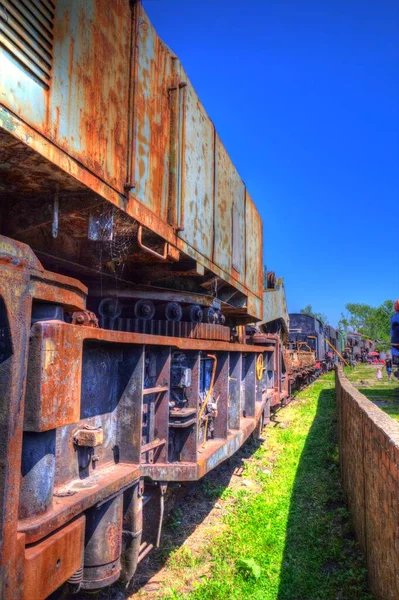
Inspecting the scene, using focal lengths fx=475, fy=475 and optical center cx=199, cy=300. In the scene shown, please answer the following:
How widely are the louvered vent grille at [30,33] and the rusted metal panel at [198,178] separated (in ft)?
6.10

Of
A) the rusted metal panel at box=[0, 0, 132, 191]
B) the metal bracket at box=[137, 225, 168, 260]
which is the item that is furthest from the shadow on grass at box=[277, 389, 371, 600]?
the rusted metal panel at box=[0, 0, 132, 191]

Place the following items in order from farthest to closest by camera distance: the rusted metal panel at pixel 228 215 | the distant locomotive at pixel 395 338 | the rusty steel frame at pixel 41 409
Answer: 1. the distant locomotive at pixel 395 338
2. the rusted metal panel at pixel 228 215
3. the rusty steel frame at pixel 41 409

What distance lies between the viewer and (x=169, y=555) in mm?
3961

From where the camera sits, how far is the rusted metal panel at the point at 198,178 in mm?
4234

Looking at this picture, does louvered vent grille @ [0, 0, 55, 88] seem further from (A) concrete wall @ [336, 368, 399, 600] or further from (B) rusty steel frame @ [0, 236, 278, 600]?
(A) concrete wall @ [336, 368, 399, 600]

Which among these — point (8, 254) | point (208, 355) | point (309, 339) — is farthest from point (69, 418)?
point (309, 339)

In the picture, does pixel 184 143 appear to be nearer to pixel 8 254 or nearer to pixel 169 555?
pixel 8 254

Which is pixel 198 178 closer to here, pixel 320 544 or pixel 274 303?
pixel 320 544

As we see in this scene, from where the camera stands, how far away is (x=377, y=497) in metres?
3.27

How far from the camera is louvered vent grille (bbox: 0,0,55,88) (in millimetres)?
2061

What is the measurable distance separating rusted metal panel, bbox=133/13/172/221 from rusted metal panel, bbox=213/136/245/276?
4.70ft

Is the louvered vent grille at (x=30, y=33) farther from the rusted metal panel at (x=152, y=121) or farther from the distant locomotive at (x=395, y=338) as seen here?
the distant locomotive at (x=395, y=338)

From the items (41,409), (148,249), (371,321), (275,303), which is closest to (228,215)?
(148,249)

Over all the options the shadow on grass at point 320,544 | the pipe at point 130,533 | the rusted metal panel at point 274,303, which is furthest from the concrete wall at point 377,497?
the rusted metal panel at point 274,303
